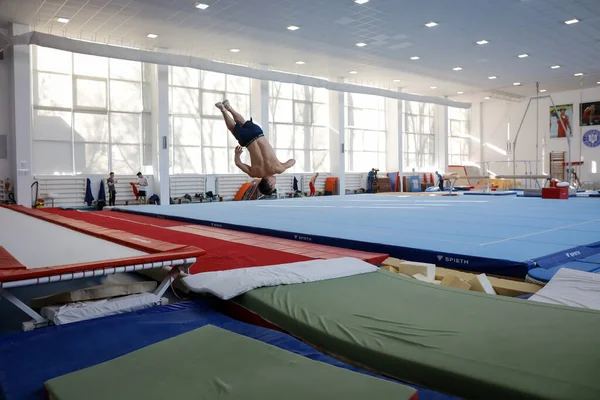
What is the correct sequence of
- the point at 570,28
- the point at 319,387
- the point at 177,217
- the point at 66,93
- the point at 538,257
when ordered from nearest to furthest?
the point at 319,387 < the point at 538,257 < the point at 177,217 < the point at 570,28 < the point at 66,93

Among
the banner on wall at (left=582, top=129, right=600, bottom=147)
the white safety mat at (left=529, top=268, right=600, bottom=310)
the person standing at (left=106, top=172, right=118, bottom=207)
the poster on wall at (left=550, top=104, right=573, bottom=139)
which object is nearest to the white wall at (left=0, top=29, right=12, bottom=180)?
the person standing at (left=106, top=172, right=118, bottom=207)

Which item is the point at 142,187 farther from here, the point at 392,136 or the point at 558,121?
the point at 558,121

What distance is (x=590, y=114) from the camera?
2200cm

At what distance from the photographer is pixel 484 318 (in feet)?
7.91

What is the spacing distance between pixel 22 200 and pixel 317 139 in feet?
38.5

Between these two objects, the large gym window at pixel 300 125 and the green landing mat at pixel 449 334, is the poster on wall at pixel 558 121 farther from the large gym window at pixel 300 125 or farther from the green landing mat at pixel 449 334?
the green landing mat at pixel 449 334

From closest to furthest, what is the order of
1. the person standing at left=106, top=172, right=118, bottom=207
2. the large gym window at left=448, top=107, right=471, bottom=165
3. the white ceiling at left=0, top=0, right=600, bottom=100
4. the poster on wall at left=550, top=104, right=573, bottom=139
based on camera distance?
the white ceiling at left=0, top=0, right=600, bottom=100 → the person standing at left=106, top=172, right=118, bottom=207 → the poster on wall at left=550, top=104, right=573, bottom=139 → the large gym window at left=448, top=107, right=471, bottom=165

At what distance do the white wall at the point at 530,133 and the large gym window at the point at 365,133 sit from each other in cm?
579

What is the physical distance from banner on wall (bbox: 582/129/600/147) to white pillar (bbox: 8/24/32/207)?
23087 millimetres

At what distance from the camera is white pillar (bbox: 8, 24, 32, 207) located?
477 inches

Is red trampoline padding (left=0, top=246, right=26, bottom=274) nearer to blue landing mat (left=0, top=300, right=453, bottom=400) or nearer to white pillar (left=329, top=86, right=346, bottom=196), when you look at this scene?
blue landing mat (left=0, top=300, right=453, bottom=400)

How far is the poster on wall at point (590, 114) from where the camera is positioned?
21.8 m

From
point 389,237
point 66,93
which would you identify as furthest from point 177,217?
point 66,93

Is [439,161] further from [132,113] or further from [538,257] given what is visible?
[538,257]
